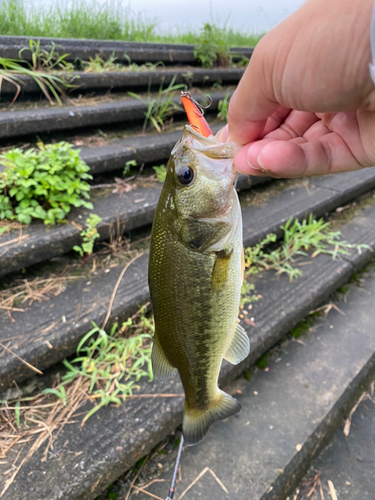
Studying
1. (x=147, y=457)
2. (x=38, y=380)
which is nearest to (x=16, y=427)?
(x=38, y=380)

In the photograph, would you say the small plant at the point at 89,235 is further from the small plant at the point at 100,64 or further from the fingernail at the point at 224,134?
the small plant at the point at 100,64


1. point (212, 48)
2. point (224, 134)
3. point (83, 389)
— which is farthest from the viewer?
point (212, 48)

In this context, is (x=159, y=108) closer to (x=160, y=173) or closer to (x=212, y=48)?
(x=160, y=173)

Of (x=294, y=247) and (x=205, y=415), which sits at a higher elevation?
(x=205, y=415)

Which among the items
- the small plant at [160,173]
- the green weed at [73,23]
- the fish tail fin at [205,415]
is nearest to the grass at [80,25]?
the green weed at [73,23]

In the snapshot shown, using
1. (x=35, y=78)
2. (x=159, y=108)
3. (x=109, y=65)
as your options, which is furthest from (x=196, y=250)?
(x=109, y=65)

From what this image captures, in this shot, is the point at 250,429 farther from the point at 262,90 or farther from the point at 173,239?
the point at 262,90
